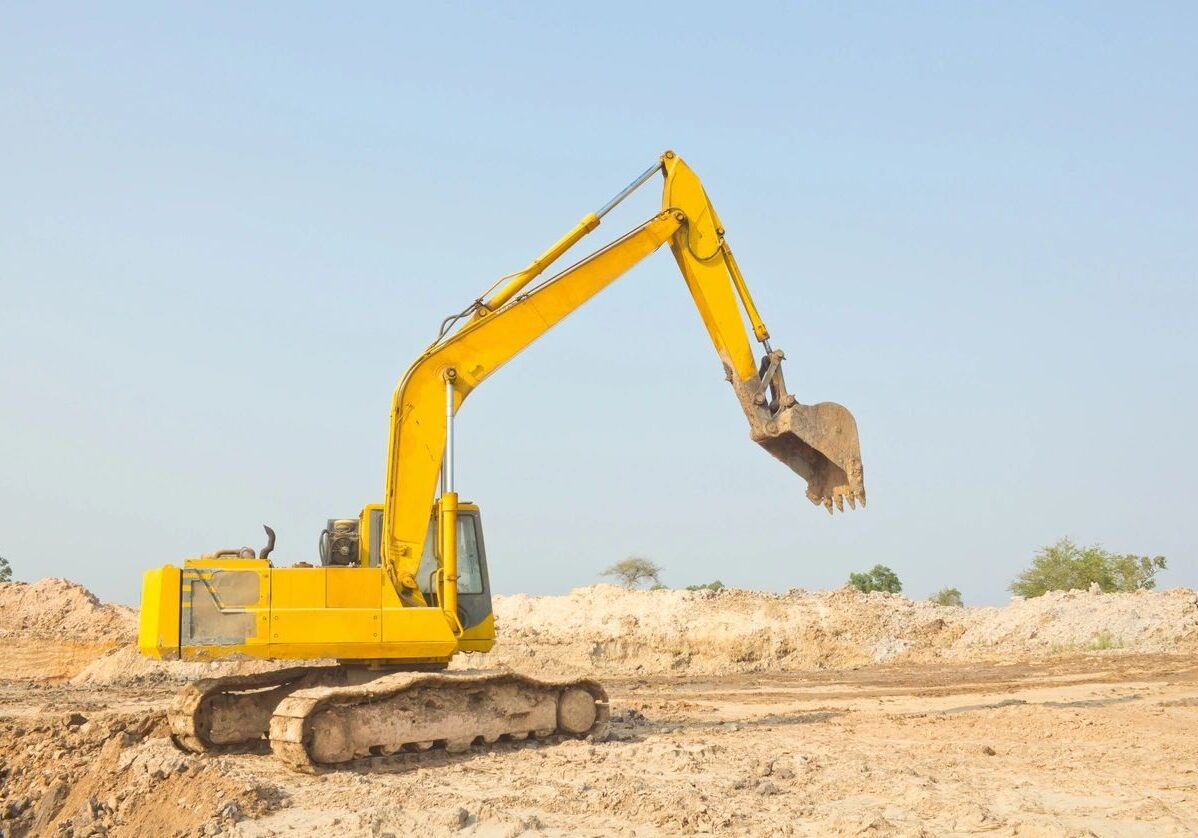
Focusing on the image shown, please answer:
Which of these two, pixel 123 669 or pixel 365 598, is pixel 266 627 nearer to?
pixel 365 598

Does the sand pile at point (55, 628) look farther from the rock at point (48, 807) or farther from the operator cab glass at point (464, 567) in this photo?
the operator cab glass at point (464, 567)

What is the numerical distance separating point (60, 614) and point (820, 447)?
20.2 m

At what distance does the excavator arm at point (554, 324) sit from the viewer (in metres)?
10.9

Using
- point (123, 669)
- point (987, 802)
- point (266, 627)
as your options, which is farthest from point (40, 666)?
point (987, 802)

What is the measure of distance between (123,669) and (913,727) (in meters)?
15.6

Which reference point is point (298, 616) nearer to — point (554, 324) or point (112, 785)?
point (112, 785)

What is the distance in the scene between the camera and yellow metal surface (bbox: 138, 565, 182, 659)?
988 cm

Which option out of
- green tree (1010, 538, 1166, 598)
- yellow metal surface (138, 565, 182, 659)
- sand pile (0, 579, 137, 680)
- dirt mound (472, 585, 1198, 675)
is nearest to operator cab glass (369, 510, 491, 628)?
yellow metal surface (138, 565, 182, 659)

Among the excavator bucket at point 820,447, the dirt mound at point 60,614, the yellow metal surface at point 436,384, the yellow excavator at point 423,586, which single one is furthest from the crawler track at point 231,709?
the dirt mound at point 60,614

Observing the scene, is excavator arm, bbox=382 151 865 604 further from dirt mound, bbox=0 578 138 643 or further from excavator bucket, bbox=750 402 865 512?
dirt mound, bbox=0 578 138 643

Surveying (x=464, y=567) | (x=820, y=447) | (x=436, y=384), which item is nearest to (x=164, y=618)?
(x=464, y=567)

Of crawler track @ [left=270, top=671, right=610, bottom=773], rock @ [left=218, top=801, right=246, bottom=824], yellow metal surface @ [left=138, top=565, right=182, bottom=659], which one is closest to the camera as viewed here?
rock @ [left=218, top=801, right=246, bottom=824]

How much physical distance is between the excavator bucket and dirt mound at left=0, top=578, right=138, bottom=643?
1746cm

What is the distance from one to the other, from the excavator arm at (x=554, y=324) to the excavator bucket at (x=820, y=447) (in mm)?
10
